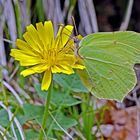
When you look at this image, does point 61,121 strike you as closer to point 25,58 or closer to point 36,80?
point 25,58

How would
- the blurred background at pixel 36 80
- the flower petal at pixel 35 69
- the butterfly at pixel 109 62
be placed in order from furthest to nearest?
the blurred background at pixel 36 80
the butterfly at pixel 109 62
the flower petal at pixel 35 69

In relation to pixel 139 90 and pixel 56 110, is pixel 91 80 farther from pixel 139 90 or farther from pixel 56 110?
pixel 139 90

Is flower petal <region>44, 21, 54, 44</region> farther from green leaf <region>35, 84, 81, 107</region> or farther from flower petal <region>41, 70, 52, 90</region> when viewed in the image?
green leaf <region>35, 84, 81, 107</region>

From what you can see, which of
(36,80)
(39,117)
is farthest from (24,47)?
(36,80)

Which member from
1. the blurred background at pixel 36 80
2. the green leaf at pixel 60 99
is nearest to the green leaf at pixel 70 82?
the green leaf at pixel 60 99

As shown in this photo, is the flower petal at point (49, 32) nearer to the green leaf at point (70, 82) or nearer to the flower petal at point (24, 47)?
the flower petal at point (24, 47)

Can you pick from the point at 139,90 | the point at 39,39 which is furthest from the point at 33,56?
the point at 139,90
